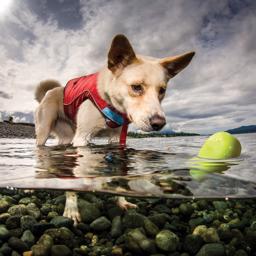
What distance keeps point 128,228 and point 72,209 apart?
1.99 feet

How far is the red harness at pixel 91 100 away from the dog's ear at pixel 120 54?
58 centimetres

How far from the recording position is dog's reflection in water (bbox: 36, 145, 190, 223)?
394 centimetres

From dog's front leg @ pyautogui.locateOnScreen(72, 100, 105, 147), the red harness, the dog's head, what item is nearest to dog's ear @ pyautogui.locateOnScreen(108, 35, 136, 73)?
the dog's head

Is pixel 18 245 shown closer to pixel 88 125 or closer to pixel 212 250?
pixel 212 250

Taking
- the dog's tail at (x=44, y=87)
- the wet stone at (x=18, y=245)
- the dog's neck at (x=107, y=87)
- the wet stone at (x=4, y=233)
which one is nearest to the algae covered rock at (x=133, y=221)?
the wet stone at (x=18, y=245)

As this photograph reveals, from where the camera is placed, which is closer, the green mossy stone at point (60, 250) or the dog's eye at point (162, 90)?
the green mossy stone at point (60, 250)

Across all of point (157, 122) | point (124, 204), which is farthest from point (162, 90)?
point (124, 204)

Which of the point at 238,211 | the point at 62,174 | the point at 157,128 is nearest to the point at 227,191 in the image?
the point at 238,211

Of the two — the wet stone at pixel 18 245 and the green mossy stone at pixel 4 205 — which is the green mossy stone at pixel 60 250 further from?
the green mossy stone at pixel 4 205

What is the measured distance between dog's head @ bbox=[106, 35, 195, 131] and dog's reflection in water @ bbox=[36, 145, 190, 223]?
0.61 m

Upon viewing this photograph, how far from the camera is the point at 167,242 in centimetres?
292

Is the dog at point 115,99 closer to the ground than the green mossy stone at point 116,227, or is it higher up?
higher up

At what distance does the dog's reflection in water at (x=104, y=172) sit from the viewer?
12.9 ft

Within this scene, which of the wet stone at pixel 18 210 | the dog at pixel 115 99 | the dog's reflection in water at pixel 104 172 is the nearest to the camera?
the wet stone at pixel 18 210
